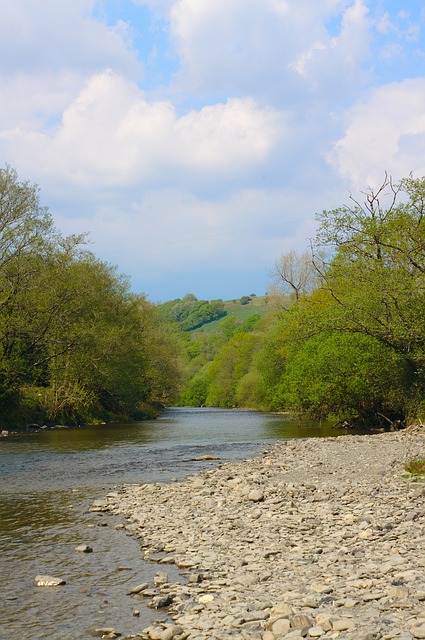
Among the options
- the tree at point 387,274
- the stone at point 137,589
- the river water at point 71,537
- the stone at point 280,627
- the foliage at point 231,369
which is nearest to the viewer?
the stone at point 280,627

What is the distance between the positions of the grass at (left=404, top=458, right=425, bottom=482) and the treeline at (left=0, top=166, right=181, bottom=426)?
28.8 meters

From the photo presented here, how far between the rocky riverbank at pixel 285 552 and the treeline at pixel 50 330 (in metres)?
26.1

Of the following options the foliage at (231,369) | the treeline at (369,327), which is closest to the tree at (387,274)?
the treeline at (369,327)

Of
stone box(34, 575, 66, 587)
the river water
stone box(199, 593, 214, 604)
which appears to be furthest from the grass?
stone box(34, 575, 66, 587)

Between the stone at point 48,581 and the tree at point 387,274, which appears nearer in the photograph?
the stone at point 48,581

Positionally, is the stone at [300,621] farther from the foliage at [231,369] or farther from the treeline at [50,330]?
the foliage at [231,369]

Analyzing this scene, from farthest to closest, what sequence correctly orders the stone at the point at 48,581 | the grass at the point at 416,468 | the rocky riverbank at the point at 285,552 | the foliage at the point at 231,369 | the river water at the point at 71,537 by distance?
the foliage at the point at 231,369, the grass at the point at 416,468, the stone at the point at 48,581, the river water at the point at 71,537, the rocky riverbank at the point at 285,552

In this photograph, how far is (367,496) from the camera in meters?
14.2

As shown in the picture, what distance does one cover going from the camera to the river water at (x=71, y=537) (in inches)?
331

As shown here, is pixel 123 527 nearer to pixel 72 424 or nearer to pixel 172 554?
pixel 172 554

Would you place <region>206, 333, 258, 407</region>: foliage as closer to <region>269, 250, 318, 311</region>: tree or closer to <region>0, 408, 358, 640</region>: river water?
<region>269, 250, 318, 311</region>: tree

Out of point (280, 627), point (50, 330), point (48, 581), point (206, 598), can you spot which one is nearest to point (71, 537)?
point (48, 581)

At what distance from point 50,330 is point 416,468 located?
31.5m

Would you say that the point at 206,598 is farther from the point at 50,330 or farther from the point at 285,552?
the point at 50,330
